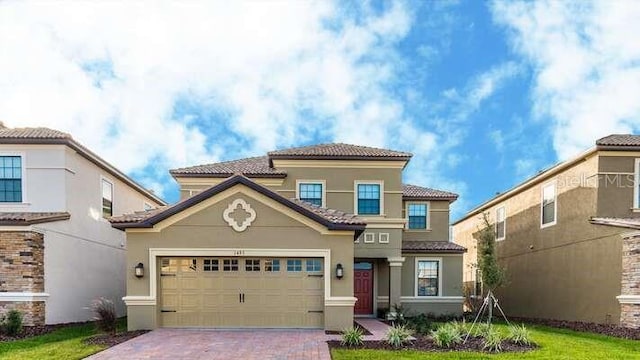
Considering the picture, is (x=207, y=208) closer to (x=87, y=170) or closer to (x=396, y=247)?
(x=87, y=170)

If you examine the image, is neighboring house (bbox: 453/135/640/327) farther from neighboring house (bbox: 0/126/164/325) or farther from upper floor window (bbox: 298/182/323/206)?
A: neighboring house (bbox: 0/126/164/325)

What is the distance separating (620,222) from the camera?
13.5 metres

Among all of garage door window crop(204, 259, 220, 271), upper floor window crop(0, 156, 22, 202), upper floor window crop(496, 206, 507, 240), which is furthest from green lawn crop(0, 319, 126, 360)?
upper floor window crop(496, 206, 507, 240)

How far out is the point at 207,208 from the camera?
1277 centimetres

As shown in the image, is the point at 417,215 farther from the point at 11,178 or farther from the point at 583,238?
the point at 11,178

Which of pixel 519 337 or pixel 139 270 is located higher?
pixel 139 270

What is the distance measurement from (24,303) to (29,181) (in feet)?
12.8

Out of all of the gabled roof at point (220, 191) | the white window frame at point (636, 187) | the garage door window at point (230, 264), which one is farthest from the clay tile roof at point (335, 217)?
the white window frame at point (636, 187)

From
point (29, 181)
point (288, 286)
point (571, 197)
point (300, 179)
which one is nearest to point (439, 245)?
point (571, 197)

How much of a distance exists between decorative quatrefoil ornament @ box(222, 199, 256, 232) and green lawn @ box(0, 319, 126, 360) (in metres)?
4.57

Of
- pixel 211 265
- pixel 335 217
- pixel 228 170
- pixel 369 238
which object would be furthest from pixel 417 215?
pixel 211 265

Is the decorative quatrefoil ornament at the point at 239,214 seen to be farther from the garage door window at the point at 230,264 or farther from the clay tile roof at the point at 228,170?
the clay tile roof at the point at 228,170

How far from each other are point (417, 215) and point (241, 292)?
32.7 ft

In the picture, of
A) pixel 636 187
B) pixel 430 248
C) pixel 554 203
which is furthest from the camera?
pixel 430 248
